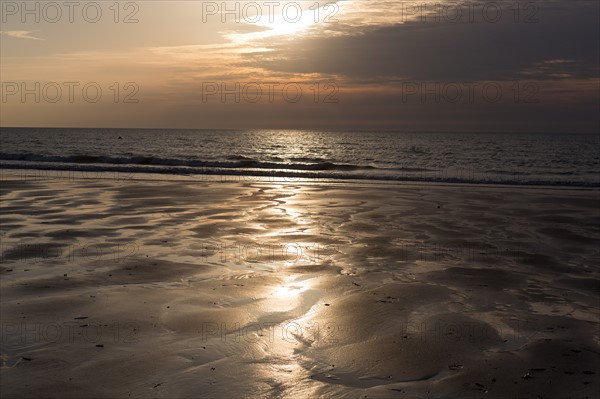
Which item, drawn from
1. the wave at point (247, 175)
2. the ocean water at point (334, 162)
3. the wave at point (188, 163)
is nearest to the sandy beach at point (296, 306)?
the wave at point (247, 175)

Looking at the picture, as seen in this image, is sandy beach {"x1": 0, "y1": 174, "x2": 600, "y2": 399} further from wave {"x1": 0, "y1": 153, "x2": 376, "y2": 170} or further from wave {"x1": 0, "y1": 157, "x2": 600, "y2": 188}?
wave {"x1": 0, "y1": 153, "x2": 376, "y2": 170}

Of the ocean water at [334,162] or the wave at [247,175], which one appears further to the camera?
the ocean water at [334,162]

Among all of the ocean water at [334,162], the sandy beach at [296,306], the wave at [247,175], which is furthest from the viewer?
the ocean water at [334,162]

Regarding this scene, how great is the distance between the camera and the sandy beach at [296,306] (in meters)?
5.16

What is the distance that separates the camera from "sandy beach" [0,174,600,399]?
5.16m

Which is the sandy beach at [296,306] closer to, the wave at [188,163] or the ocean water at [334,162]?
the ocean water at [334,162]

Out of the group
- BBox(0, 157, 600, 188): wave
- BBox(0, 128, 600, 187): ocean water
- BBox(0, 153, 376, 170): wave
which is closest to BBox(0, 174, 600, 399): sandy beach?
BBox(0, 157, 600, 188): wave

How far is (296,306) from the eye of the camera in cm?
729

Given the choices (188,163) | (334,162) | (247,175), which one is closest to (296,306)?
(247,175)

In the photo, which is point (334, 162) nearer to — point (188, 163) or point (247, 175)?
point (188, 163)

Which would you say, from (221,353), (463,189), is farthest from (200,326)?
(463,189)

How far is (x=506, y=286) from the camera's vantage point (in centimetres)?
858

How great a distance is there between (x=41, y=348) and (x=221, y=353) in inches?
71.7

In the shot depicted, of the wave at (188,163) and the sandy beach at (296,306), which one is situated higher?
the wave at (188,163)
